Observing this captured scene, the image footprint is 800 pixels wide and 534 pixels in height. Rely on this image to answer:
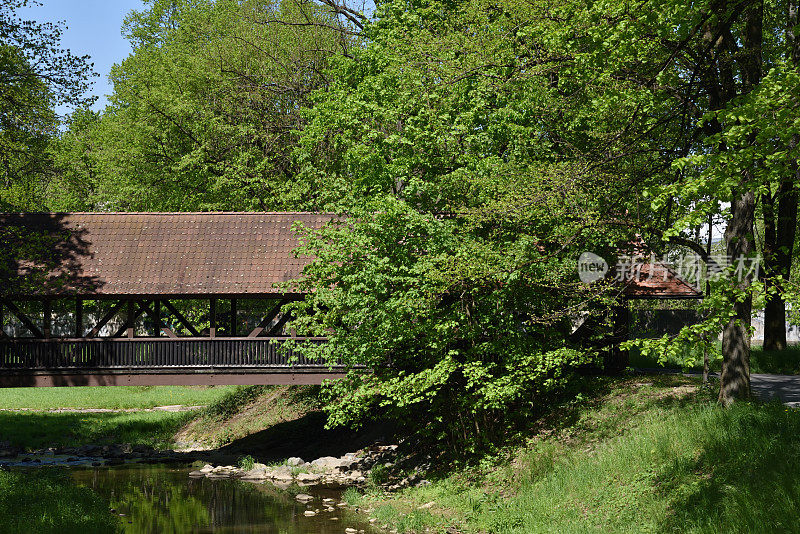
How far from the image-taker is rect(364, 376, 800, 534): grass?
9812 mm

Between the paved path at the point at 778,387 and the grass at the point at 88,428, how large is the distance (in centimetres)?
1724

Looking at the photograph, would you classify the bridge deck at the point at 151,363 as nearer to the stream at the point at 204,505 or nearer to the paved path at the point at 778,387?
the stream at the point at 204,505

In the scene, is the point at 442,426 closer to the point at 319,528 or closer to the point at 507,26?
the point at 319,528

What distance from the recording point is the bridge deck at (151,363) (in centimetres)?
1889

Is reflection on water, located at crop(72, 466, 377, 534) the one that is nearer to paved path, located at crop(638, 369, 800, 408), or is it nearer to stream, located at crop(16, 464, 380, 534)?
stream, located at crop(16, 464, 380, 534)

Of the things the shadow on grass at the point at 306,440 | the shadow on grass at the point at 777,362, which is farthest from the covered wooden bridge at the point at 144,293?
the shadow on grass at the point at 777,362

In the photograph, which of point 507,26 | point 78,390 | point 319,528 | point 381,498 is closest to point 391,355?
point 381,498

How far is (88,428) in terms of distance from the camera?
25391mm

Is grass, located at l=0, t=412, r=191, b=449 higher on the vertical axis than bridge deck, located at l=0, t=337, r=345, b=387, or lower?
lower

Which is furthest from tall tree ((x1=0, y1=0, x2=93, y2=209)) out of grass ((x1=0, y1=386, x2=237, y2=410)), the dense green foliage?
grass ((x1=0, y1=386, x2=237, y2=410))

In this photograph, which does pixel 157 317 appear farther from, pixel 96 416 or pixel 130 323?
pixel 96 416

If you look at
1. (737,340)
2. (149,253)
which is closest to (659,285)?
(737,340)

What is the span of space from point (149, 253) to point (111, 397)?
1427cm

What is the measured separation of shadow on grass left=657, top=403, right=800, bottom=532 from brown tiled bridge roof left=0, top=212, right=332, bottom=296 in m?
10.1
